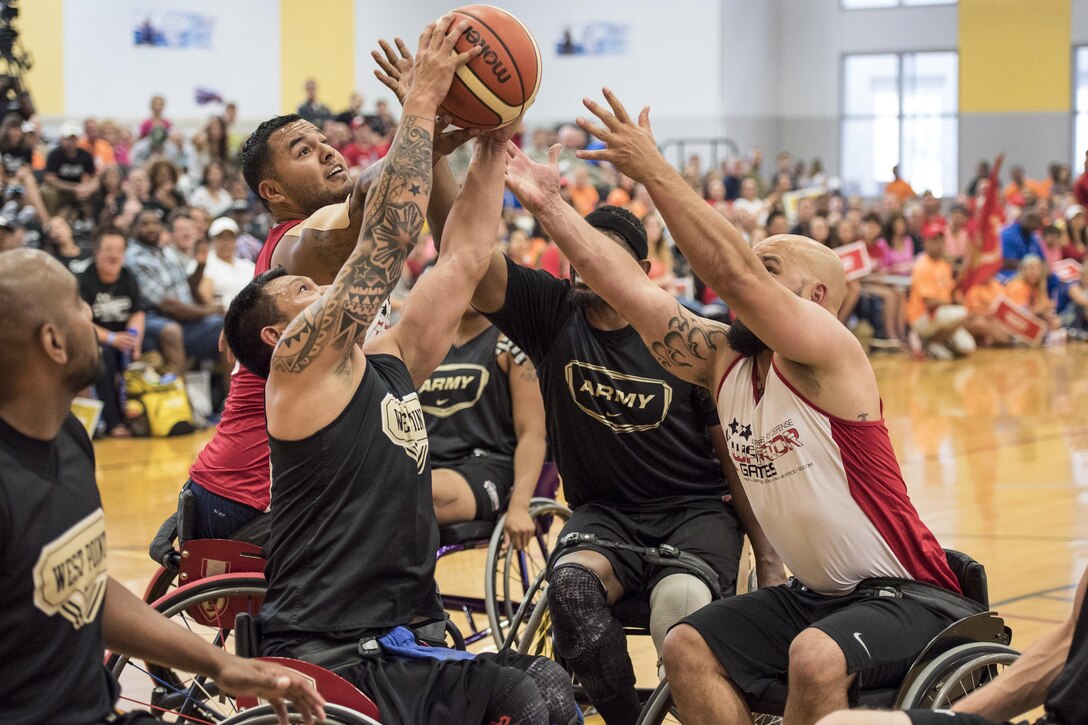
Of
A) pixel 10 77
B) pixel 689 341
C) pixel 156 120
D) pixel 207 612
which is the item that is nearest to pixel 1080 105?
pixel 156 120

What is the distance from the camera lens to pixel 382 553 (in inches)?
108

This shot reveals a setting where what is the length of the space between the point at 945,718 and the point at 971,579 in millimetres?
852

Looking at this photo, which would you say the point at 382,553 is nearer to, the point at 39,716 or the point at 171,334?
the point at 39,716


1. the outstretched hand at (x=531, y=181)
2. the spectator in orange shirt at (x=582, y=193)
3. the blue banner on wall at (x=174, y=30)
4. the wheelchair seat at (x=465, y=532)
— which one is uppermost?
the blue banner on wall at (x=174, y=30)

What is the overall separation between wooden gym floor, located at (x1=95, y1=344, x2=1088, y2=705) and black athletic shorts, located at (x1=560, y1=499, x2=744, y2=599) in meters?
0.98

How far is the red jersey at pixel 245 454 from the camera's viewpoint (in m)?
3.79

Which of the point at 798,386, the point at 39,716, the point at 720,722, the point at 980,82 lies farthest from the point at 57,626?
the point at 980,82

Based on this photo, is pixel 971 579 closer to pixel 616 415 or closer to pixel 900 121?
pixel 616 415

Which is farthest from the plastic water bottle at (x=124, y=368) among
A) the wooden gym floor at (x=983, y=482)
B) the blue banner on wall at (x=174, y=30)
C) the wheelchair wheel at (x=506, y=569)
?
the blue banner on wall at (x=174, y=30)

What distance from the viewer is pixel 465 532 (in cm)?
471

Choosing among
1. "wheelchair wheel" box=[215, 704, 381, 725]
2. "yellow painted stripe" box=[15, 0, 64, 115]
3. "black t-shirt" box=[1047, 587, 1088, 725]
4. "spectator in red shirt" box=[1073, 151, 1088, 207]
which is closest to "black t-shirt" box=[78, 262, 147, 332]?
"wheelchair wheel" box=[215, 704, 381, 725]

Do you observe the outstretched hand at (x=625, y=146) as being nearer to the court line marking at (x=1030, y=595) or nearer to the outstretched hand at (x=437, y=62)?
the outstretched hand at (x=437, y=62)

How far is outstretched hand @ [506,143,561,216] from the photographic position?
366 cm

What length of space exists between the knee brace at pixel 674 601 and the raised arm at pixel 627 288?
1.82 feet
